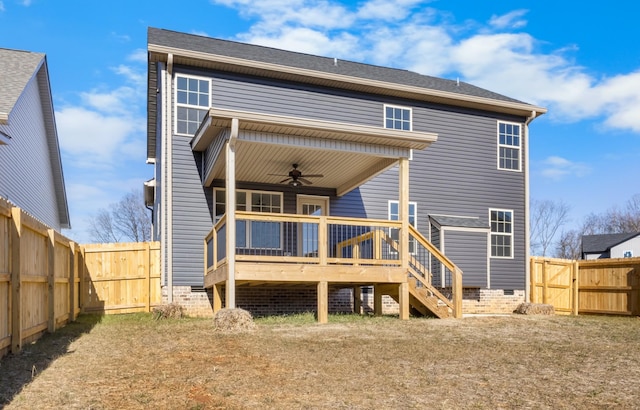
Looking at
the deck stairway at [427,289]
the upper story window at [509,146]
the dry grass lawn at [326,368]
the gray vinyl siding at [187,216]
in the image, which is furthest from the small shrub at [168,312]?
the upper story window at [509,146]

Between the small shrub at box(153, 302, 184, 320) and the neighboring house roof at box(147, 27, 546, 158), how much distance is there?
558 cm

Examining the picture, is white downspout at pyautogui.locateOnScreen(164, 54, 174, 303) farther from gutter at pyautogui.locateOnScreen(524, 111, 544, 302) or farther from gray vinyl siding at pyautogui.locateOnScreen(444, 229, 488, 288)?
gutter at pyautogui.locateOnScreen(524, 111, 544, 302)

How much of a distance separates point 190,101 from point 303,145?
4050mm

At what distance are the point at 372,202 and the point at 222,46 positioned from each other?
5911 millimetres

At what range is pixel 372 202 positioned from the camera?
15.1 m

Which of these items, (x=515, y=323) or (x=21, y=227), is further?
(x=515, y=323)

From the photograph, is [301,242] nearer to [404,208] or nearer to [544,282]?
[404,208]

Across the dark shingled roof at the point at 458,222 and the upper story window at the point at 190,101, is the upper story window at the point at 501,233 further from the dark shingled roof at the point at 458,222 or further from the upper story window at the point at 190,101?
the upper story window at the point at 190,101

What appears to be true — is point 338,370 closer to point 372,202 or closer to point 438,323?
point 438,323

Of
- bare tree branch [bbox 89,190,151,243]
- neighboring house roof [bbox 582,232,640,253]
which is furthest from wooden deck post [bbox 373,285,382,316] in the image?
neighboring house roof [bbox 582,232,640,253]

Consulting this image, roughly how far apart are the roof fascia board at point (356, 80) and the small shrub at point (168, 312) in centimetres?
560

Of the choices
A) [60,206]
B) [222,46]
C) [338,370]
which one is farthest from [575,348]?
[60,206]

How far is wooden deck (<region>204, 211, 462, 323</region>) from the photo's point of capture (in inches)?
409

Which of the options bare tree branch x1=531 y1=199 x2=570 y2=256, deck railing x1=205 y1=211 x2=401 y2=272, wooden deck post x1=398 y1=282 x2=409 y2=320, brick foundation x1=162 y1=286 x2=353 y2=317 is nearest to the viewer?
wooden deck post x1=398 y1=282 x2=409 y2=320
